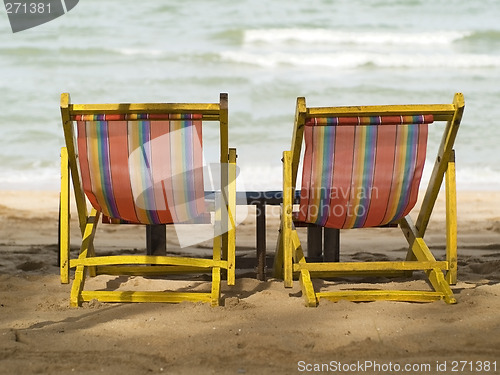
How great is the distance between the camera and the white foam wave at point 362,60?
1483 centimetres

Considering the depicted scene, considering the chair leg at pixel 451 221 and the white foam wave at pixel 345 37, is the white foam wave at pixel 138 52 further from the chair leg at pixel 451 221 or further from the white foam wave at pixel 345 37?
the chair leg at pixel 451 221

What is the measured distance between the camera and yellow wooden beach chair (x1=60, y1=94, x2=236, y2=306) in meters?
3.45

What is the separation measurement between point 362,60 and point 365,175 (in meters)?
11.8

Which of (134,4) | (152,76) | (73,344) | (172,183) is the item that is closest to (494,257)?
(172,183)

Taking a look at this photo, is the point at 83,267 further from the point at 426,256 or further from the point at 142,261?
the point at 426,256

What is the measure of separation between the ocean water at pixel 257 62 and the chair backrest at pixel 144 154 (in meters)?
6.29

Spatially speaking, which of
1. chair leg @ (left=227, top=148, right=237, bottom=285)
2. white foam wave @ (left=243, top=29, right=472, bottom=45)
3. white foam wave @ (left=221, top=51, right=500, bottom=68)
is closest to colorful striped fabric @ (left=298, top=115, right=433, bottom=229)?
chair leg @ (left=227, top=148, right=237, bottom=285)

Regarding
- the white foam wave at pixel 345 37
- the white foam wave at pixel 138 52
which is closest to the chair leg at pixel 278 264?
the white foam wave at pixel 138 52

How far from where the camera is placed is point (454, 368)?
2.58 metres

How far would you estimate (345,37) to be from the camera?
1588 cm

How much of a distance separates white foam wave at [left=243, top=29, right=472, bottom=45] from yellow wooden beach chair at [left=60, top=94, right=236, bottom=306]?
12.3m

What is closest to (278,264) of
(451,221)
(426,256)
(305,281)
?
(305,281)

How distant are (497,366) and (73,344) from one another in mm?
1498

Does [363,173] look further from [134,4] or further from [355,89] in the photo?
[134,4]
